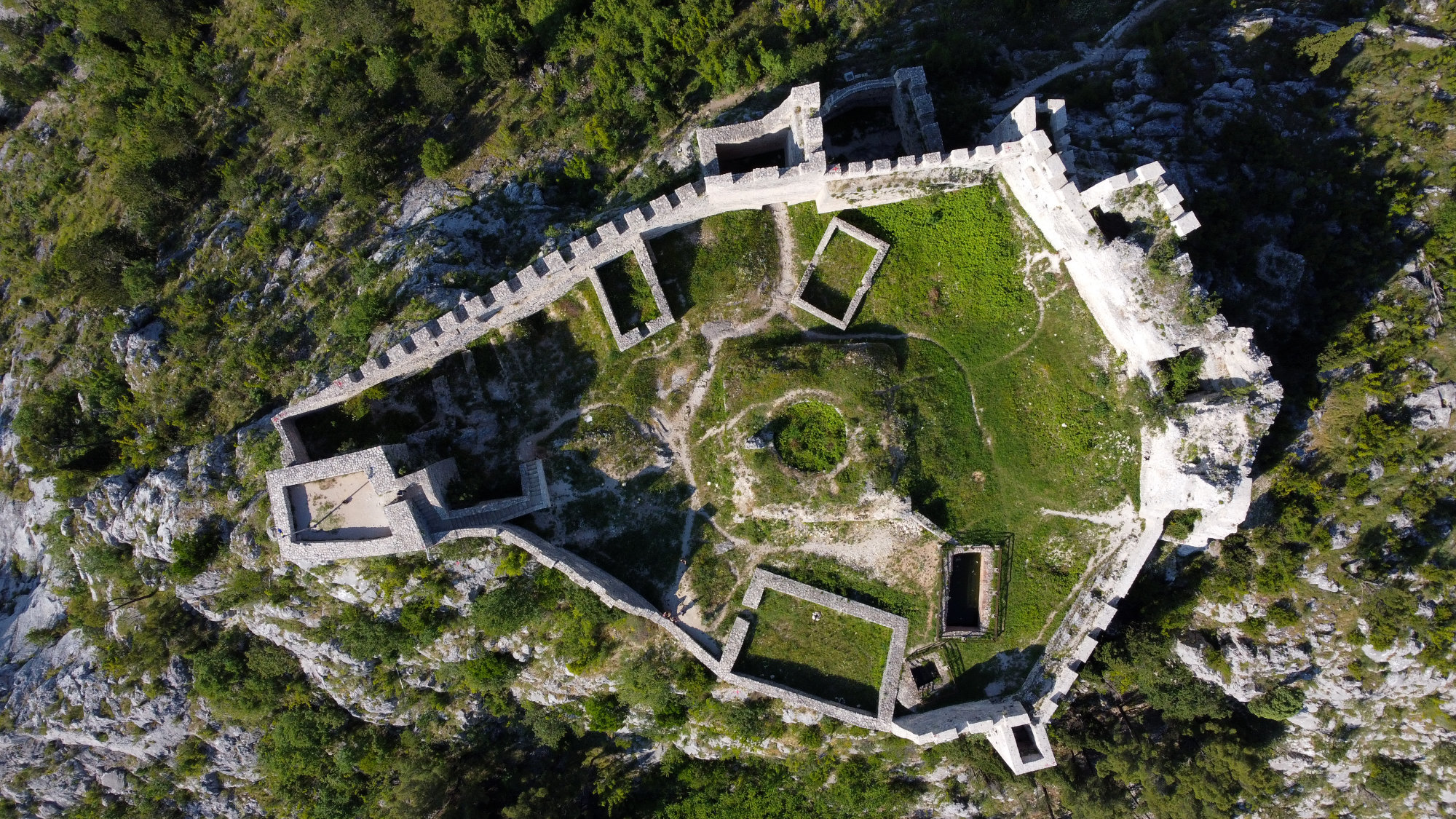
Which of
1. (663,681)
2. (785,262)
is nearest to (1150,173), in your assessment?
(785,262)

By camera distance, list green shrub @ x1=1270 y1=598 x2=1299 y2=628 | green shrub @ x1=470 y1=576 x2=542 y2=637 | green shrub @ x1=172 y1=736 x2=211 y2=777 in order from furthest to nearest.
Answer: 1. green shrub @ x1=172 y1=736 x2=211 y2=777
2. green shrub @ x1=1270 y1=598 x2=1299 y2=628
3. green shrub @ x1=470 y1=576 x2=542 y2=637

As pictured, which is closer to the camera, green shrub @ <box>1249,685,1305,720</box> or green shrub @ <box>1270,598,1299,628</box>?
green shrub @ <box>1270,598,1299,628</box>

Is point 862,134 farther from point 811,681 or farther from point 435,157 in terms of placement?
point 811,681

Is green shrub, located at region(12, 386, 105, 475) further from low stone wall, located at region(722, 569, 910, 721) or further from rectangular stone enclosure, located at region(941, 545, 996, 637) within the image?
rectangular stone enclosure, located at region(941, 545, 996, 637)

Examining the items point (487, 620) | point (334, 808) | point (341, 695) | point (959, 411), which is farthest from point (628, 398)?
point (334, 808)

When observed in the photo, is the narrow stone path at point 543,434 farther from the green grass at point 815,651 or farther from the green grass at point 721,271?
the green grass at point 815,651

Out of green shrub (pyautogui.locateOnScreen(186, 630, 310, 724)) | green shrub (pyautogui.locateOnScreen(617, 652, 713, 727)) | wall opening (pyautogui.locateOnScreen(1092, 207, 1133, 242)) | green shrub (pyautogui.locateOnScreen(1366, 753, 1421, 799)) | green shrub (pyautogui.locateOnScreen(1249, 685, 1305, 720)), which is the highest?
wall opening (pyautogui.locateOnScreen(1092, 207, 1133, 242))

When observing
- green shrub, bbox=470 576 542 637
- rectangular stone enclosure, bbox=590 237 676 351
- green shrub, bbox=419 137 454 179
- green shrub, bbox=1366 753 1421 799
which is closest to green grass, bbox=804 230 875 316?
rectangular stone enclosure, bbox=590 237 676 351

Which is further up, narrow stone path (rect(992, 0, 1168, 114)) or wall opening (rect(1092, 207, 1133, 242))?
narrow stone path (rect(992, 0, 1168, 114))
